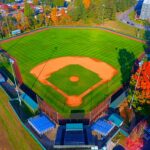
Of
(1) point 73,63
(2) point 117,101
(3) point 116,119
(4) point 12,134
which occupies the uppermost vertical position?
(1) point 73,63

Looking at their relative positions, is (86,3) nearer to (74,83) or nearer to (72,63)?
(72,63)

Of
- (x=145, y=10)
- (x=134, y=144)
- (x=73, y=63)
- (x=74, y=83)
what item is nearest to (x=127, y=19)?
(x=145, y=10)

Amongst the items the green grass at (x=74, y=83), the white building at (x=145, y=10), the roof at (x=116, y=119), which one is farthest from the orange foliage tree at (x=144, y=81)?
the white building at (x=145, y=10)

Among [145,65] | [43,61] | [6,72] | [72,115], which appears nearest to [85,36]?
[43,61]

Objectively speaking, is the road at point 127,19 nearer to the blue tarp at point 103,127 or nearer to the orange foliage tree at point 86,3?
the orange foliage tree at point 86,3

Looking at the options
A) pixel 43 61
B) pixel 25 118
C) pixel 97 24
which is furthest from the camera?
pixel 97 24

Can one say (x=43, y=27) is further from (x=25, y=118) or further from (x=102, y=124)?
(x=102, y=124)

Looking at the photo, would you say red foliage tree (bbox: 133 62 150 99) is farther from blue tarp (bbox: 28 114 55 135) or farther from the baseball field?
blue tarp (bbox: 28 114 55 135)
